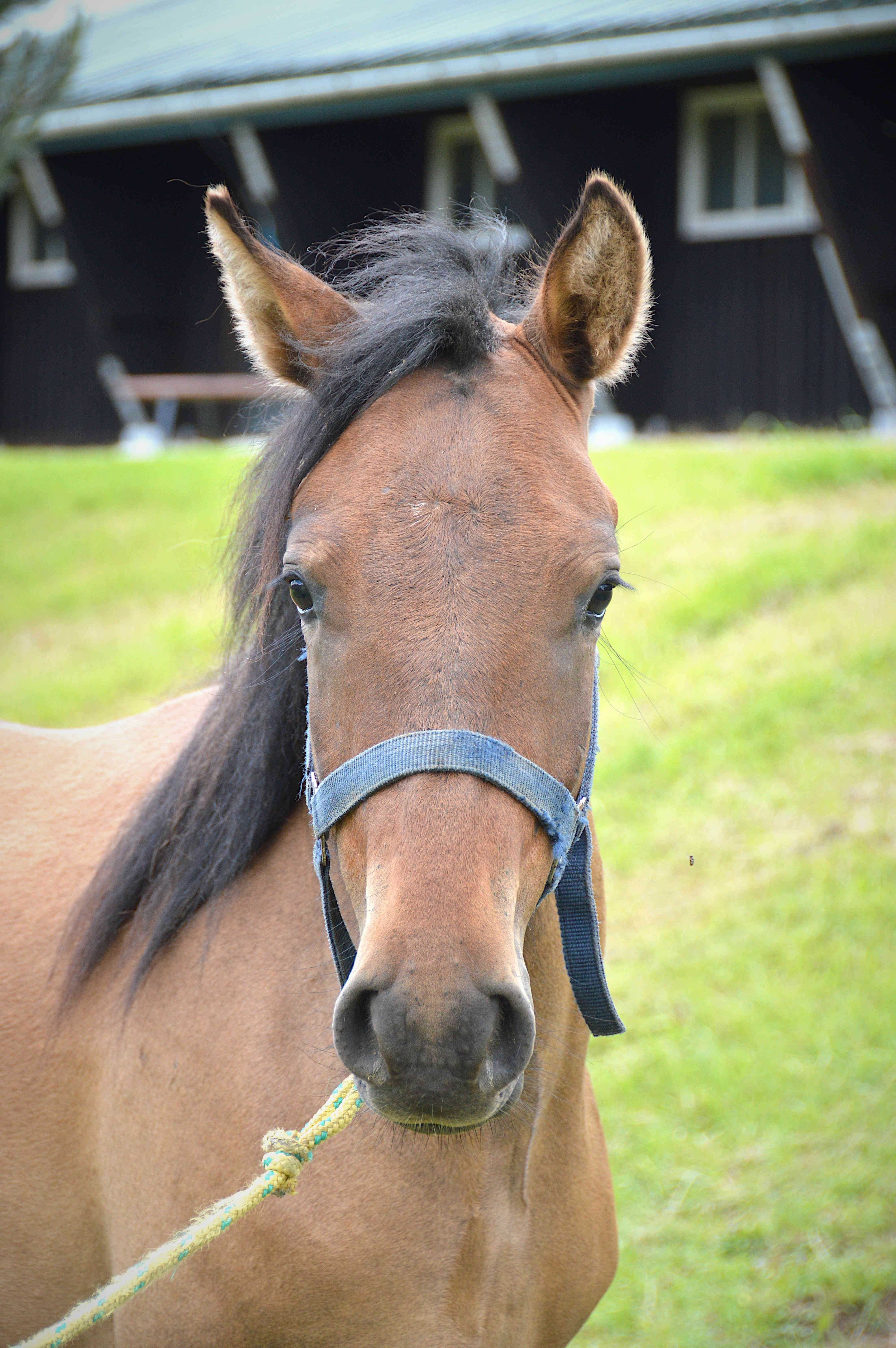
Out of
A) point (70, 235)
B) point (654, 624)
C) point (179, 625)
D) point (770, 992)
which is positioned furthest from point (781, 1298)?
point (70, 235)

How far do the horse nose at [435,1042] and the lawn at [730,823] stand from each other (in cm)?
72

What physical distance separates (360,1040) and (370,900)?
0.62ft

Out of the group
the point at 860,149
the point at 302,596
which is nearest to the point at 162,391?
the point at 860,149

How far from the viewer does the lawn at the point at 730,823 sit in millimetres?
3525

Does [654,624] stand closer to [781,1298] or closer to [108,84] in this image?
[781,1298]

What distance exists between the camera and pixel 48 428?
14.5m

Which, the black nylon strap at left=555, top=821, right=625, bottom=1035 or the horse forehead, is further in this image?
the black nylon strap at left=555, top=821, right=625, bottom=1035

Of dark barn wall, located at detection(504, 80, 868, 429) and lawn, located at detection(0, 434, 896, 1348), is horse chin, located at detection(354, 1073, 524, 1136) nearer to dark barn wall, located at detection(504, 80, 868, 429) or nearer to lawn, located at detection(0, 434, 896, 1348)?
lawn, located at detection(0, 434, 896, 1348)

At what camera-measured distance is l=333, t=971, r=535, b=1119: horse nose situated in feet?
4.68

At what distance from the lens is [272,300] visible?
2.05 meters

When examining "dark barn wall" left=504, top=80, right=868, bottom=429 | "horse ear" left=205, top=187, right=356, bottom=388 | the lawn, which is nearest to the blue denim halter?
the lawn

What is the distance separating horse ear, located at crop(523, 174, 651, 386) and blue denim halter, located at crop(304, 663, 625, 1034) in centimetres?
61

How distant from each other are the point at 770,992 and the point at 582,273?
134 inches

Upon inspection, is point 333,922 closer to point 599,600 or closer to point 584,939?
point 584,939
